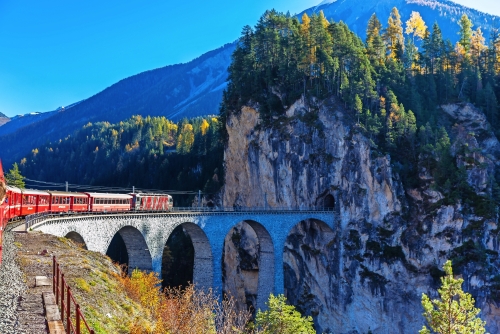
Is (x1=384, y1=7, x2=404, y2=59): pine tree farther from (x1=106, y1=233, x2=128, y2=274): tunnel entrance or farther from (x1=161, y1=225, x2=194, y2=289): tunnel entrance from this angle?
(x1=106, y1=233, x2=128, y2=274): tunnel entrance

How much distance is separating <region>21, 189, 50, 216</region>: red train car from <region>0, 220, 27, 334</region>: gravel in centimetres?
1261

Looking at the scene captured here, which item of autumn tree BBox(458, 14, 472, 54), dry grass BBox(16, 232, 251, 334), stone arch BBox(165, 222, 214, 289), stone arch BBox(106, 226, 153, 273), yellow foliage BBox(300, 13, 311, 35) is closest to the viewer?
dry grass BBox(16, 232, 251, 334)

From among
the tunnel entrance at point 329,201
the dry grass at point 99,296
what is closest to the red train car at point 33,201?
the dry grass at point 99,296

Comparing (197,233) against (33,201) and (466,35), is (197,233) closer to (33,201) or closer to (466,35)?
(33,201)

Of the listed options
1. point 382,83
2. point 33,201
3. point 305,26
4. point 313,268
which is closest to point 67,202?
point 33,201

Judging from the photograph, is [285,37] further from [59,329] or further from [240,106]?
[59,329]

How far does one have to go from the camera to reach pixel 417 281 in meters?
52.7

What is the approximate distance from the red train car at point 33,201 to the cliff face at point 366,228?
35961 mm

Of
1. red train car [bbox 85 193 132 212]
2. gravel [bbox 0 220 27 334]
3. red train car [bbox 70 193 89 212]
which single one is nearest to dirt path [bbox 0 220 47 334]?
gravel [bbox 0 220 27 334]

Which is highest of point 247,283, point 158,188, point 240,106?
point 240,106

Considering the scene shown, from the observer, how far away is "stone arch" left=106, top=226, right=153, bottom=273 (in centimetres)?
3638

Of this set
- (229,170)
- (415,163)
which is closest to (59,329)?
(415,163)

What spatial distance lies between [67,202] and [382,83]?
162ft

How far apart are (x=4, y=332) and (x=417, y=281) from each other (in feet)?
169
